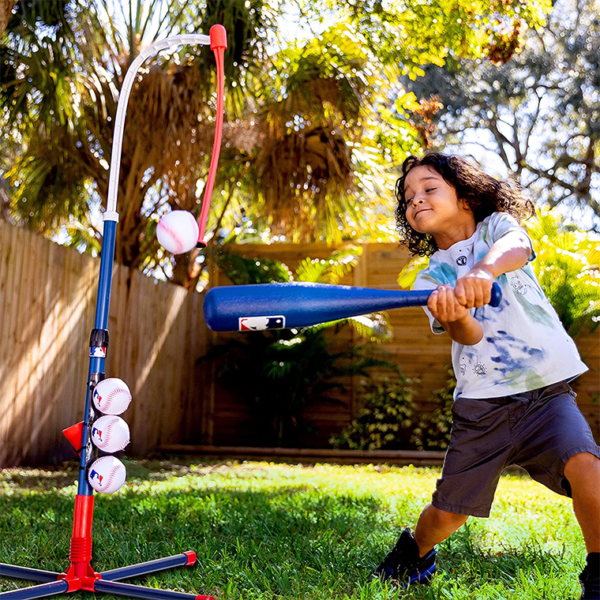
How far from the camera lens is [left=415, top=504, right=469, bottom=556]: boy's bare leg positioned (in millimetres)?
2201

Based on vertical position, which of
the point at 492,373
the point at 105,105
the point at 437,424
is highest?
the point at 105,105

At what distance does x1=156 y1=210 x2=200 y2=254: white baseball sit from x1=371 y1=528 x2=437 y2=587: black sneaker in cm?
116

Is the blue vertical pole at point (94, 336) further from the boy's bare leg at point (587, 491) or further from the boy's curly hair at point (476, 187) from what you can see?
the boy's bare leg at point (587, 491)

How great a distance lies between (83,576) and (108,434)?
0.43 metres

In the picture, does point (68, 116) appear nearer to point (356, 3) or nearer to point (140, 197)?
point (140, 197)

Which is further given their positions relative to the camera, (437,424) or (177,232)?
(437,424)

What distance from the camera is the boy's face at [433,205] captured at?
2254 millimetres

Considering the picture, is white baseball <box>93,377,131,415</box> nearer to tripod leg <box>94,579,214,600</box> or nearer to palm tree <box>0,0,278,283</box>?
tripod leg <box>94,579,214,600</box>

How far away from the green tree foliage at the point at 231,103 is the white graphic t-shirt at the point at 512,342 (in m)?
4.13

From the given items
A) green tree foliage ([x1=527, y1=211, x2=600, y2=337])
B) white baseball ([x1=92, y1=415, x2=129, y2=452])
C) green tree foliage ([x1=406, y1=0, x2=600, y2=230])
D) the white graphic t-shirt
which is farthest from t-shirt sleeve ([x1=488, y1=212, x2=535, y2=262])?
green tree foliage ([x1=406, y1=0, x2=600, y2=230])

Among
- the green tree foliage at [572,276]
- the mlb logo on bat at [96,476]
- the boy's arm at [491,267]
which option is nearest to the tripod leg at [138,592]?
the mlb logo on bat at [96,476]

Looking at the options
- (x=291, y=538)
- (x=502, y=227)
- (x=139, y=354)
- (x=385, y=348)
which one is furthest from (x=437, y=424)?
(x=502, y=227)

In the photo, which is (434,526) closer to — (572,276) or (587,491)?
(587,491)

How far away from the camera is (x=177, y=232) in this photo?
2039 millimetres
